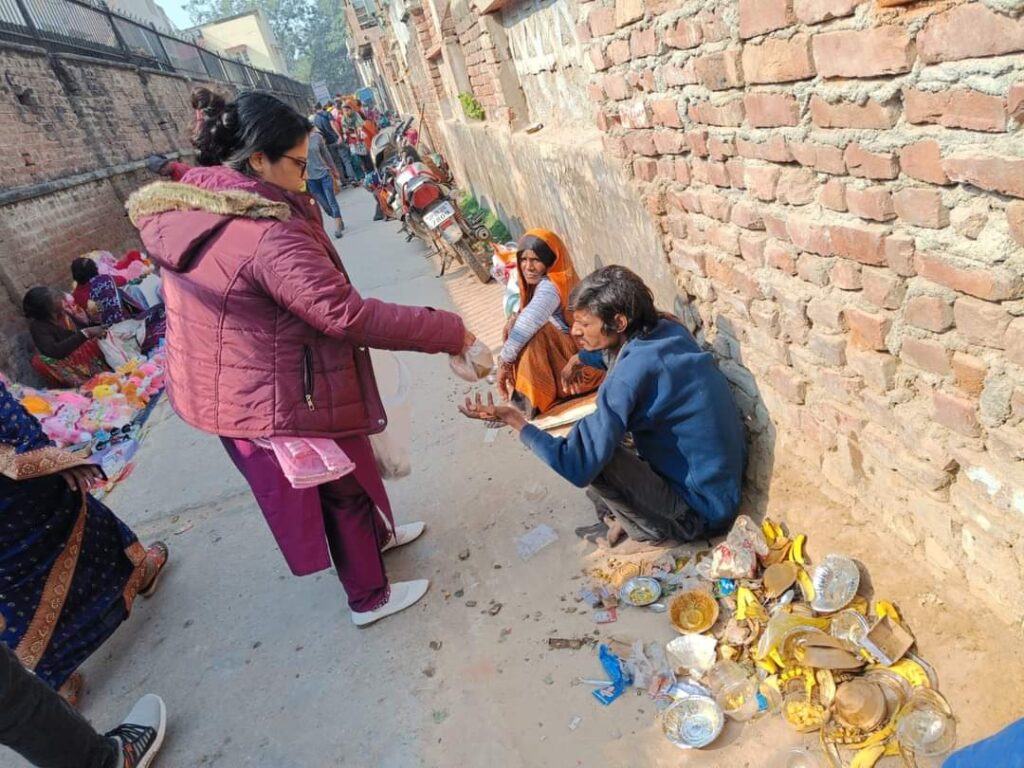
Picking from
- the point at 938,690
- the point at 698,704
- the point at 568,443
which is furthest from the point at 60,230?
the point at 938,690

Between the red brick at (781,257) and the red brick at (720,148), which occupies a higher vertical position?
the red brick at (720,148)

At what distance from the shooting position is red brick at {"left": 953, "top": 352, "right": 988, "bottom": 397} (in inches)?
54.6

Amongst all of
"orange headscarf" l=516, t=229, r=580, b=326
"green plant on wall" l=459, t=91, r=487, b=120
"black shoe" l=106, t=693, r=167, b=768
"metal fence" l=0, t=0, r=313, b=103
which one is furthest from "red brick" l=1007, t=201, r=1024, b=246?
"metal fence" l=0, t=0, r=313, b=103

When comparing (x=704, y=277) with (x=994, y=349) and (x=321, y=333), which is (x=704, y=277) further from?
(x=321, y=333)

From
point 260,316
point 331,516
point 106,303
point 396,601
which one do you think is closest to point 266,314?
point 260,316

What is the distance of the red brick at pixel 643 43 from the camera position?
2.08 meters

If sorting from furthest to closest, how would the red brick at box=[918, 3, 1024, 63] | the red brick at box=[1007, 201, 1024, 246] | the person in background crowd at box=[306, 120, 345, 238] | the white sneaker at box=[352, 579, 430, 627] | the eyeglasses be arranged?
1. the person in background crowd at box=[306, 120, 345, 238]
2. the white sneaker at box=[352, 579, 430, 627]
3. the eyeglasses
4. the red brick at box=[1007, 201, 1024, 246]
5. the red brick at box=[918, 3, 1024, 63]

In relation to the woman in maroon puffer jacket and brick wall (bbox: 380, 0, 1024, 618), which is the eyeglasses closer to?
the woman in maroon puffer jacket

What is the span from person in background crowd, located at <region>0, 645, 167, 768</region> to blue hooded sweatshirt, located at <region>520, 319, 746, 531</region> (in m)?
1.57

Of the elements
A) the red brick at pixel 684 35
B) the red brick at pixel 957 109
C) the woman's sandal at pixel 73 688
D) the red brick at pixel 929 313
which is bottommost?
the woman's sandal at pixel 73 688

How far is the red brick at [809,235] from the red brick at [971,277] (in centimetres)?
27

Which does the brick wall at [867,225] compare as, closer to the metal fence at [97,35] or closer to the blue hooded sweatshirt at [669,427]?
the blue hooded sweatshirt at [669,427]

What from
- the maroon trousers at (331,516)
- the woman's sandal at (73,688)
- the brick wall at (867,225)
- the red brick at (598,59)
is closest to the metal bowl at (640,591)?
the brick wall at (867,225)

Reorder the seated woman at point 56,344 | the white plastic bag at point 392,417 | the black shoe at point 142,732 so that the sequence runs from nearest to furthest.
A: 1. the black shoe at point 142,732
2. the white plastic bag at point 392,417
3. the seated woman at point 56,344
